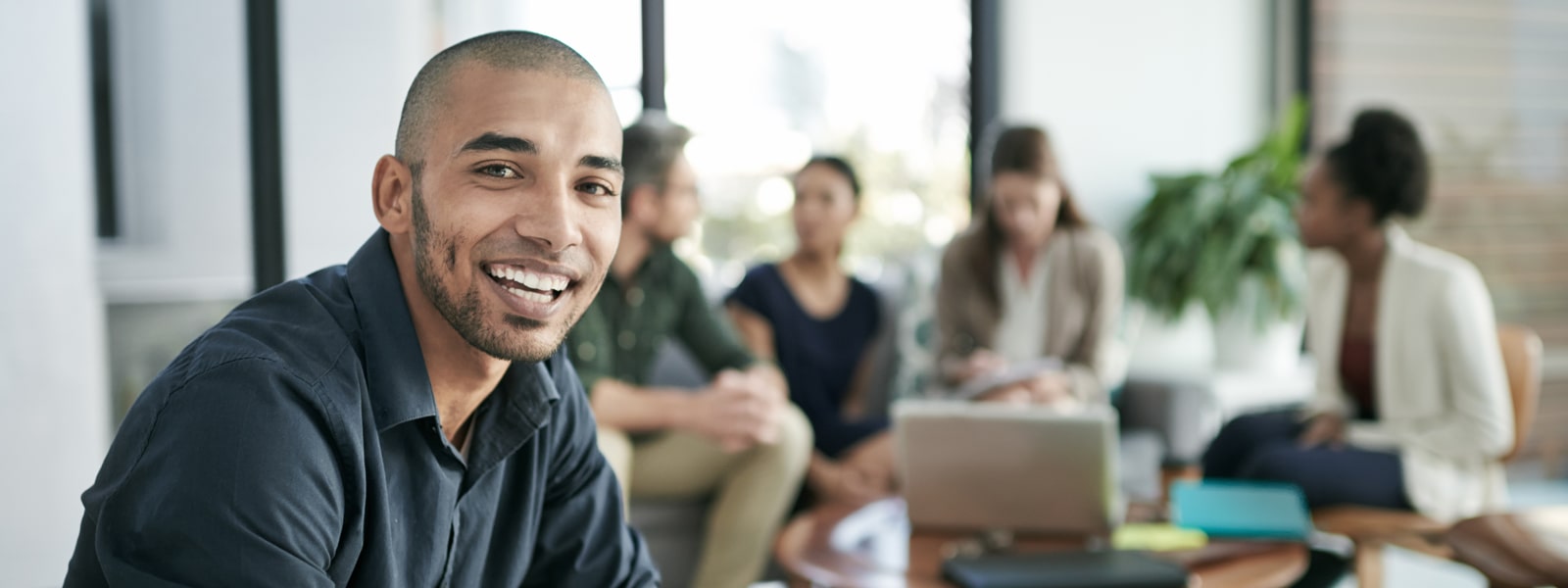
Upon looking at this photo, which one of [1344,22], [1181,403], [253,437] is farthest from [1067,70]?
[253,437]

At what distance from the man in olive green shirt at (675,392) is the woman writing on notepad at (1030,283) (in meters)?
0.54

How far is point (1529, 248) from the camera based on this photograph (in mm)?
4648

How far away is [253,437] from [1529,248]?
Answer: 16.4 ft

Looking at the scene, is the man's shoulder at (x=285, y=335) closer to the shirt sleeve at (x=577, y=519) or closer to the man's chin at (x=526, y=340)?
the man's chin at (x=526, y=340)

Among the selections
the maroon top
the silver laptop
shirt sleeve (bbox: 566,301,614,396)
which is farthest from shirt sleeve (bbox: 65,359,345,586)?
the maroon top

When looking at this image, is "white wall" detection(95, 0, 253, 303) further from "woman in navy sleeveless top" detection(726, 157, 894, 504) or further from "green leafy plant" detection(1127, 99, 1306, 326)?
"green leafy plant" detection(1127, 99, 1306, 326)

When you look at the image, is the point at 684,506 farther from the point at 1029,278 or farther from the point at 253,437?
the point at 253,437

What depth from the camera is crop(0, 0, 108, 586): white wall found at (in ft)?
5.39

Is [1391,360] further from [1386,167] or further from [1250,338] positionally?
[1250,338]

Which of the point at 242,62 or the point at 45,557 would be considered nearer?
the point at 45,557

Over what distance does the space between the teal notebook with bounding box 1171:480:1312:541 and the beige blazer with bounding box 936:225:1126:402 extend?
873 millimetres

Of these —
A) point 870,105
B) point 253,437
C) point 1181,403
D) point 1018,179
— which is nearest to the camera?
point 253,437

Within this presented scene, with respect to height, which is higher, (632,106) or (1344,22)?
(1344,22)

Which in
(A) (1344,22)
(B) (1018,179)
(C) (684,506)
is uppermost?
(A) (1344,22)
